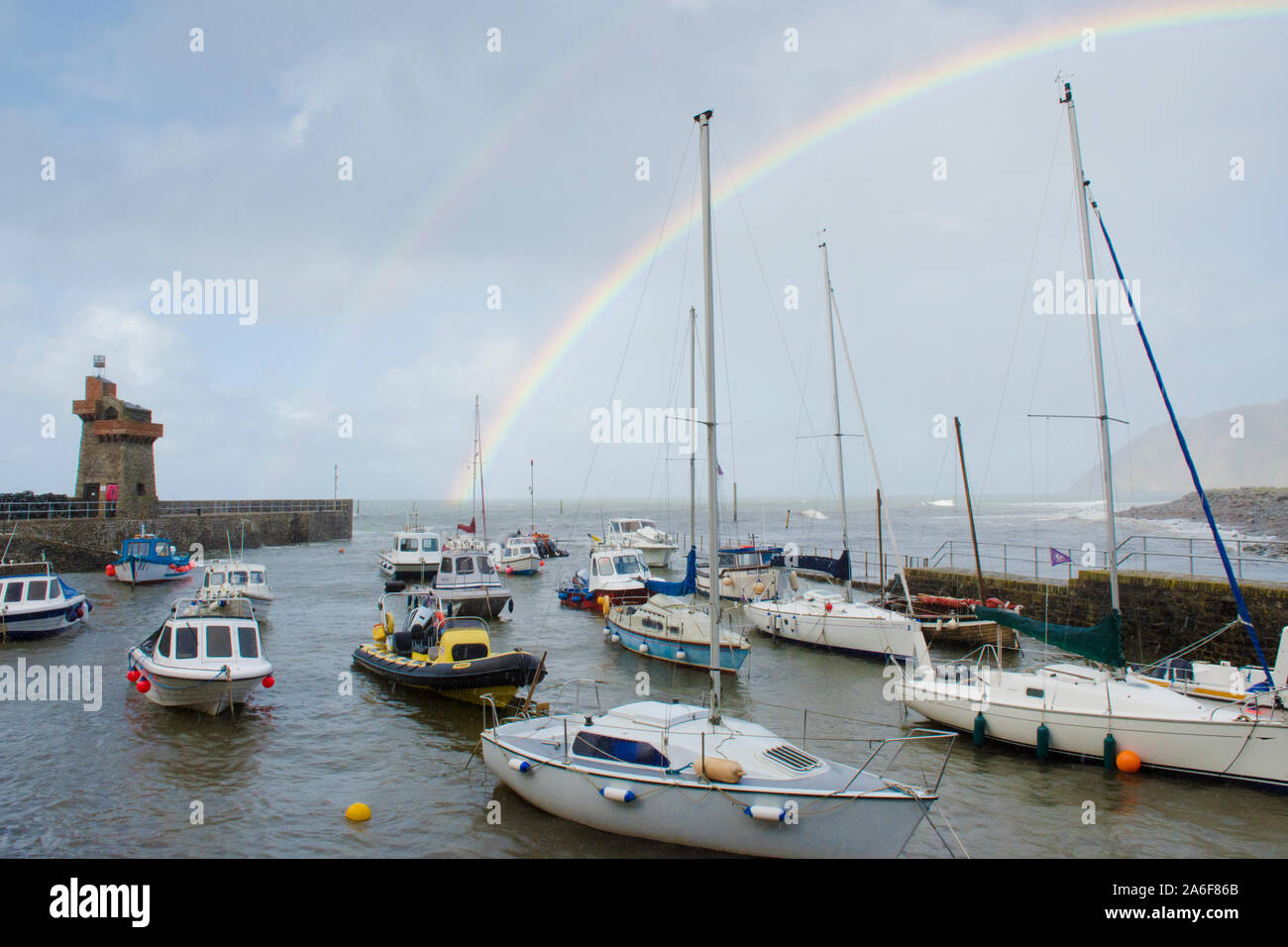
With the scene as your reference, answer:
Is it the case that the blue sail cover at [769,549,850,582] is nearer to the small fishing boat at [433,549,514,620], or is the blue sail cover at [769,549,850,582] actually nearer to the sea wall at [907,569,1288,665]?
the sea wall at [907,569,1288,665]

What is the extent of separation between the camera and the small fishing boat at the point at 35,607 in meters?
28.2

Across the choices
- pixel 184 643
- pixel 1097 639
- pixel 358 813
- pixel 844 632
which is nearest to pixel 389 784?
pixel 358 813

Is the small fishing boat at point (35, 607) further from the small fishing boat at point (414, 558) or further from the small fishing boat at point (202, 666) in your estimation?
the small fishing boat at point (414, 558)

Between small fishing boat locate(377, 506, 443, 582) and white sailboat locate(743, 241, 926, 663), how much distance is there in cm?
2666

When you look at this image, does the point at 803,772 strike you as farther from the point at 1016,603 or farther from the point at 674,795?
the point at 1016,603

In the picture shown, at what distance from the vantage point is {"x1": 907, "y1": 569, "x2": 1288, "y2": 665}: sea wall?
22.6 meters

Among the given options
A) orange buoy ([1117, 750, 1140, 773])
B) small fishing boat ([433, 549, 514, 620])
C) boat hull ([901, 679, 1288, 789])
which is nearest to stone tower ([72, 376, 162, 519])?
small fishing boat ([433, 549, 514, 620])

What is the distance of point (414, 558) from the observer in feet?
168

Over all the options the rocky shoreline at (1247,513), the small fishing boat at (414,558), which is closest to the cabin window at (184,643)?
the small fishing boat at (414,558)

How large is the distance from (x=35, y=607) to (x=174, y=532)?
3861cm

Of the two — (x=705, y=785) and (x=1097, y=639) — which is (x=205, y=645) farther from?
(x=1097, y=639)
